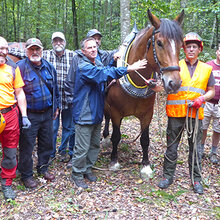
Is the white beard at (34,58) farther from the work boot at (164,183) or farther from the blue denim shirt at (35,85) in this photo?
the work boot at (164,183)

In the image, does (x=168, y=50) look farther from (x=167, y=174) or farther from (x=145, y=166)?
(x=145, y=166)

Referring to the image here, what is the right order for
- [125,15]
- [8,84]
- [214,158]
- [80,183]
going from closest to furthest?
[8,84] → [80,183] → [214,158] → [125,15]

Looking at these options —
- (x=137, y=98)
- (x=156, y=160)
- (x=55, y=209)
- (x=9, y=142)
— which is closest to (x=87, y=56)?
(x=137, y=98)

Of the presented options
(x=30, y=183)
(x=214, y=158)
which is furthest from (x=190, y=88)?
(x=30, y=183)

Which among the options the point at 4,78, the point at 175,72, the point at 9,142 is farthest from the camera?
the point at 9,142

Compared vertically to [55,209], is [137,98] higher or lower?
higher

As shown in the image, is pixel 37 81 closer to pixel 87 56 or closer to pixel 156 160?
pixel 87 56

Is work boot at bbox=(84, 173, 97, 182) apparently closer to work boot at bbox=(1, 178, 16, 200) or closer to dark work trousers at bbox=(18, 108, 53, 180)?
dark work trousers at bbox=(18, 108, 53, 180)

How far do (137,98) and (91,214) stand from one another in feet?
6.14

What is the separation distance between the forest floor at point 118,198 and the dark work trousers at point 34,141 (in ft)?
0.96

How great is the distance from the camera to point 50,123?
3428 millimetres

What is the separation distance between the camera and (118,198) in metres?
3.12

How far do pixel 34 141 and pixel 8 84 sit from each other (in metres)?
1.02

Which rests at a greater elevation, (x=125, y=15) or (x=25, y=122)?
(x=125, y=15)
